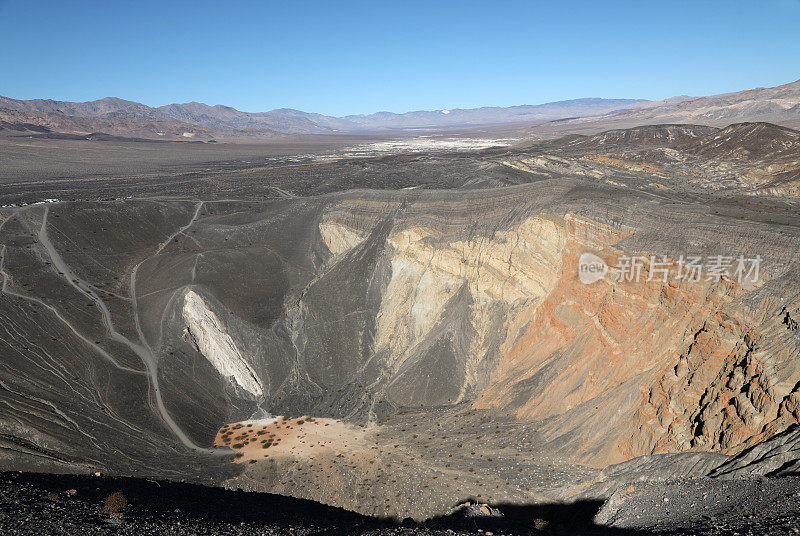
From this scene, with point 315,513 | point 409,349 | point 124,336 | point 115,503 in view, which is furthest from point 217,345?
point 115,503

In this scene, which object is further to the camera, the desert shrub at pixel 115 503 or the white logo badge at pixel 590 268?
the white logo badge at pixel 590 268

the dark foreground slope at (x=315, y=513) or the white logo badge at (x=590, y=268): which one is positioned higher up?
the white logo badge at (x=590, y=268)

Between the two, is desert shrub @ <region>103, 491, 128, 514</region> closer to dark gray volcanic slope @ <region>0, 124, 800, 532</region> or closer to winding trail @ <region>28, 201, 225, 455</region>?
dark gray volcanic slope @ <region>0, 124, 800, 532</region>

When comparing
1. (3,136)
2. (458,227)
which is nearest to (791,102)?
(458,227)

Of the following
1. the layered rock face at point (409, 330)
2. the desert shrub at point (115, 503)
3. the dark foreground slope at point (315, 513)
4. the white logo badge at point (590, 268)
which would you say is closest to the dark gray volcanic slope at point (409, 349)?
the layered rock face at point (409, 330)

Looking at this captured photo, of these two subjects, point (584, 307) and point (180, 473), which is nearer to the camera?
point (180, 473)

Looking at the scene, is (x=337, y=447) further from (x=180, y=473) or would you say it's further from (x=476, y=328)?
(x=476, y=328)

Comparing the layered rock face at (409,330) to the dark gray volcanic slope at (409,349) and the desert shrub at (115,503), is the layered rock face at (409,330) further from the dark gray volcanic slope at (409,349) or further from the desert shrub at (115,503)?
the desert shrub at (115,503)
